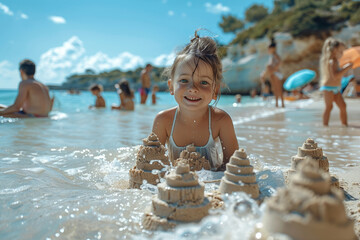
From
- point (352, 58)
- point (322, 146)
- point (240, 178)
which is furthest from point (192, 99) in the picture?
point (352, 58)

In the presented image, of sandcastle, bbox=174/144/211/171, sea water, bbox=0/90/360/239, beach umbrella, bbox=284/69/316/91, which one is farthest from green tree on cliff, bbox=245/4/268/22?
sandcastle, bbox=174/144/211/171

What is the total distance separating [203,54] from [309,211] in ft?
7.40

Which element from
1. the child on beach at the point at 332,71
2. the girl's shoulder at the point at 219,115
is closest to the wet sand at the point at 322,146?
the child on beach at the point at 332,71

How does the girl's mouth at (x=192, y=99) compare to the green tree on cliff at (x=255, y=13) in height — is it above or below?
below

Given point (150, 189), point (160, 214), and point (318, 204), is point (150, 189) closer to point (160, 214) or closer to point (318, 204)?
point (160, 214)

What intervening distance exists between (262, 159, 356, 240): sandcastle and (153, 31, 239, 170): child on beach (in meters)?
1.95

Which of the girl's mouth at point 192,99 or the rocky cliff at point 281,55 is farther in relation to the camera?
the rocky cliff at point 281,55

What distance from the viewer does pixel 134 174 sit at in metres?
2.52

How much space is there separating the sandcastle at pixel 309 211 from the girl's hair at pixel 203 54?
80.5 inches

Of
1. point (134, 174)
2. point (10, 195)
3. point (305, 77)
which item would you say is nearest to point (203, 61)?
point (134, 174)

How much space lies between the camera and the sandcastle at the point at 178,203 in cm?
161

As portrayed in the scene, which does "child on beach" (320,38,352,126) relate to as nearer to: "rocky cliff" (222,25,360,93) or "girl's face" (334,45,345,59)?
"girl's face" (334,45,345,59)

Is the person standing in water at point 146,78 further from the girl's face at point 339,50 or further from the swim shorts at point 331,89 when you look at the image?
the girl's face at point 339,50

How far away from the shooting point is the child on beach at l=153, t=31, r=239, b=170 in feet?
9.88
